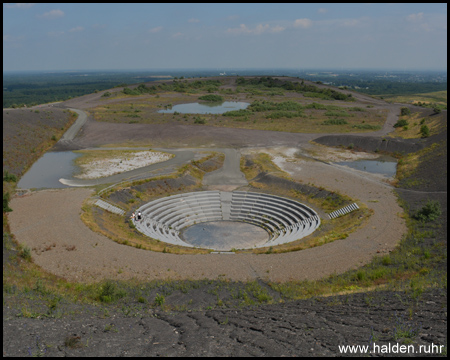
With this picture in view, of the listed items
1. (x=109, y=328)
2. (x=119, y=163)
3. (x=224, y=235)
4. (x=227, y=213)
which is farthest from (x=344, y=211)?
(x=119, y=163)

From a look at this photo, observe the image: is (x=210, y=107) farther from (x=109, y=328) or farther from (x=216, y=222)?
(x=109, y=328)

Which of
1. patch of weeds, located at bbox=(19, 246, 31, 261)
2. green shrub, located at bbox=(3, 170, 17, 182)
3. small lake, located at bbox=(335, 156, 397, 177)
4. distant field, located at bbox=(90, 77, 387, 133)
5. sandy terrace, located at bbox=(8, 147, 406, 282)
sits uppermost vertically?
distant field, located at bbox=(90, 77, 387, 133)

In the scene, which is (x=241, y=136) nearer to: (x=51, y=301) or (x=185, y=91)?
(x=51, y=301)

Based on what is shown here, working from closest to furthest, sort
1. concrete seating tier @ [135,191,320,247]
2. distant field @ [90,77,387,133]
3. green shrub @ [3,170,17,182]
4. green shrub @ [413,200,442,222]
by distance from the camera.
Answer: green shrub @ [413,200,442,222]
concrete seating tier @ [135,191,320,247]
green shrub @ [3,170,17,182]
distant field @ [90,77,387,133]

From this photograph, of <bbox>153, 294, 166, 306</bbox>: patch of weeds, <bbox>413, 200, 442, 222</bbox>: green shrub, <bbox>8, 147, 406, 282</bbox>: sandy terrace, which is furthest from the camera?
<bbox>413, 200, 442, 222</bbox>: green shrub

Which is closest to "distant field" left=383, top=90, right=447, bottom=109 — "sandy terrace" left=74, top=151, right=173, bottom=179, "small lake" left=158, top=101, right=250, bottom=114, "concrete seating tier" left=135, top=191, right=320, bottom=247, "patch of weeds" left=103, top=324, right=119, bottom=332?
"small lake" left=158, top=101, right=250, bottom=114

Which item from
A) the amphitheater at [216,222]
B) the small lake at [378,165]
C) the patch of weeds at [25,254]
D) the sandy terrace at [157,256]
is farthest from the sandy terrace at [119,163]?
the small lake at [378,165]

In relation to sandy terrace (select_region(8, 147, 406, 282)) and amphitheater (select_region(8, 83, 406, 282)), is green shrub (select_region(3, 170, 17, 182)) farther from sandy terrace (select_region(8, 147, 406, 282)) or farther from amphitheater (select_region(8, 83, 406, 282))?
sandy terrace (select_region(8, 147, 406, 282))

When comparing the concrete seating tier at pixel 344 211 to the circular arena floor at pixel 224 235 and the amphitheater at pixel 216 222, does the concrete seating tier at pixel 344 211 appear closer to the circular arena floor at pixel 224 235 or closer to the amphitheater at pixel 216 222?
the amphitheater at pixel 216 222

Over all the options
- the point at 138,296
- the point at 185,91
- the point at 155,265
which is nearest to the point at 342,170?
the point at 155,265
